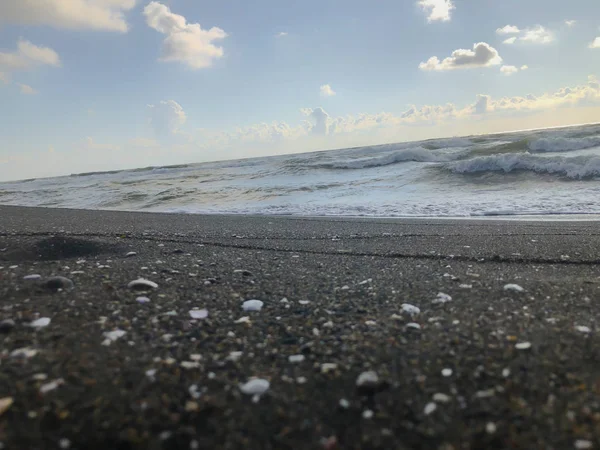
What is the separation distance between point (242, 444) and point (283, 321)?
99cm

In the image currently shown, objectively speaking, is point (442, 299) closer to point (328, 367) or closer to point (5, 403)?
point (328, 367)

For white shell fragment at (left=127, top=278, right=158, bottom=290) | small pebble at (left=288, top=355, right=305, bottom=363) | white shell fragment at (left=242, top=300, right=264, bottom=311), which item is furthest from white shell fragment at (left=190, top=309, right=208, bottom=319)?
small pebble at (left=288, top=355, right=305, bottom=363)

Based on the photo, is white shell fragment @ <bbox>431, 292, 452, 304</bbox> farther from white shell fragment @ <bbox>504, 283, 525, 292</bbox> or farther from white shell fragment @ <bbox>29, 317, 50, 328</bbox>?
white shell fragment @ <bbox>29, 317, 50, 328</bbox>

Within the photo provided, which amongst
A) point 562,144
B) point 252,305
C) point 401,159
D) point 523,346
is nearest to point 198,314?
point 252,305

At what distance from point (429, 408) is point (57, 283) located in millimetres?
2391

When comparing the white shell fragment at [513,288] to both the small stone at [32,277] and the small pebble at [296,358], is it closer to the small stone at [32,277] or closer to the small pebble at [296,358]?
the small pebble at [296,358]

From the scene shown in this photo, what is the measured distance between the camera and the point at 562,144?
64.0 ft

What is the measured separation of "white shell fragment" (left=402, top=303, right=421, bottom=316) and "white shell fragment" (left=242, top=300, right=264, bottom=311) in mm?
909

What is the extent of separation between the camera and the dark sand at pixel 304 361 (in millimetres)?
1258

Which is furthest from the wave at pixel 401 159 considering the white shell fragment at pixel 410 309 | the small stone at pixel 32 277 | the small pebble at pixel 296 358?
the small pebble at pixel 296 358

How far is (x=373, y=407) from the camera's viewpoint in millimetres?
1397

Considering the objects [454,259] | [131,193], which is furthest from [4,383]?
[131,193]

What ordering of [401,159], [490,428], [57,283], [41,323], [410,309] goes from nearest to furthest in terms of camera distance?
[490,428] < [41,323] < [410,309] < [57,283] < [401,159]

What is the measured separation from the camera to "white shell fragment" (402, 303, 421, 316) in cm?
229
